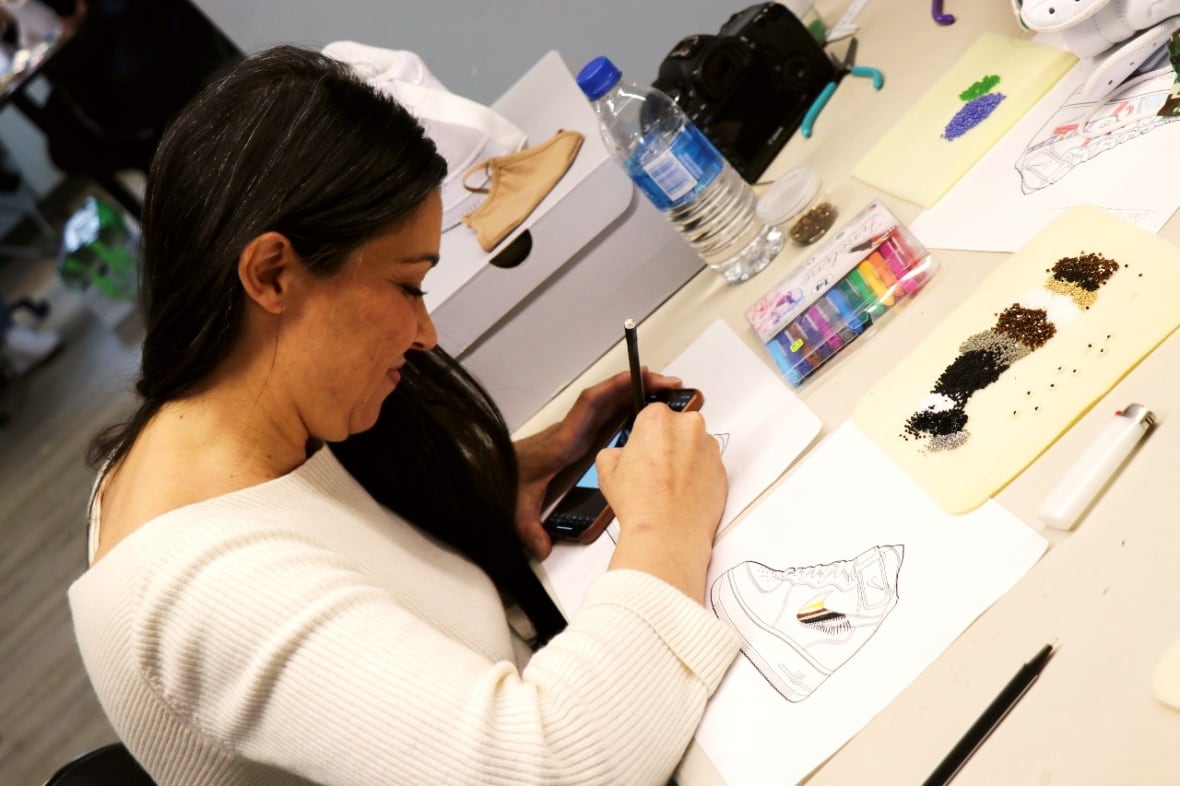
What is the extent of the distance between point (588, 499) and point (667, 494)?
0.15 metres

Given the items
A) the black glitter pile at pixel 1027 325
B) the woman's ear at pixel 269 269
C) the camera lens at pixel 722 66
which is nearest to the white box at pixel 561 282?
the camera lens at pixel 722 66

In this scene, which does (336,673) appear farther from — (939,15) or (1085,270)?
(939,15)

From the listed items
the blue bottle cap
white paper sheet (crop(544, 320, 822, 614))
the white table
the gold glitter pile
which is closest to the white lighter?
the white table

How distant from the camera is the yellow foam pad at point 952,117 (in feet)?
2.99

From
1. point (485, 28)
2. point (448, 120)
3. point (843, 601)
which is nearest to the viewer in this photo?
point (843, 601)

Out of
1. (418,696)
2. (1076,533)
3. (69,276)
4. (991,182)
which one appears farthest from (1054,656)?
(69,276)

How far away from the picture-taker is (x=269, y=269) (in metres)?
0.70

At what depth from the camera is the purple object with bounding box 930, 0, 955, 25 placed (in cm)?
110

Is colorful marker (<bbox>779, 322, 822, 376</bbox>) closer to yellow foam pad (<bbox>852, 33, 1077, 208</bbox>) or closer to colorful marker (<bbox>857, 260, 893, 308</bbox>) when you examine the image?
colorful marker (<bbox>857, 260, 893, 308</bbox>)

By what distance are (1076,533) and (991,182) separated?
41 cm

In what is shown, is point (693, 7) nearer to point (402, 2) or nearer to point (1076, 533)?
point (402, 2)

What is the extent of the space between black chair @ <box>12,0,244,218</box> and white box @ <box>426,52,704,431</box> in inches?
72.3

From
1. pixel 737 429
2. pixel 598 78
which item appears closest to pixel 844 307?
pixel 737 429

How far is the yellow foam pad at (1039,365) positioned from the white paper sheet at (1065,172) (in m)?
0.03
